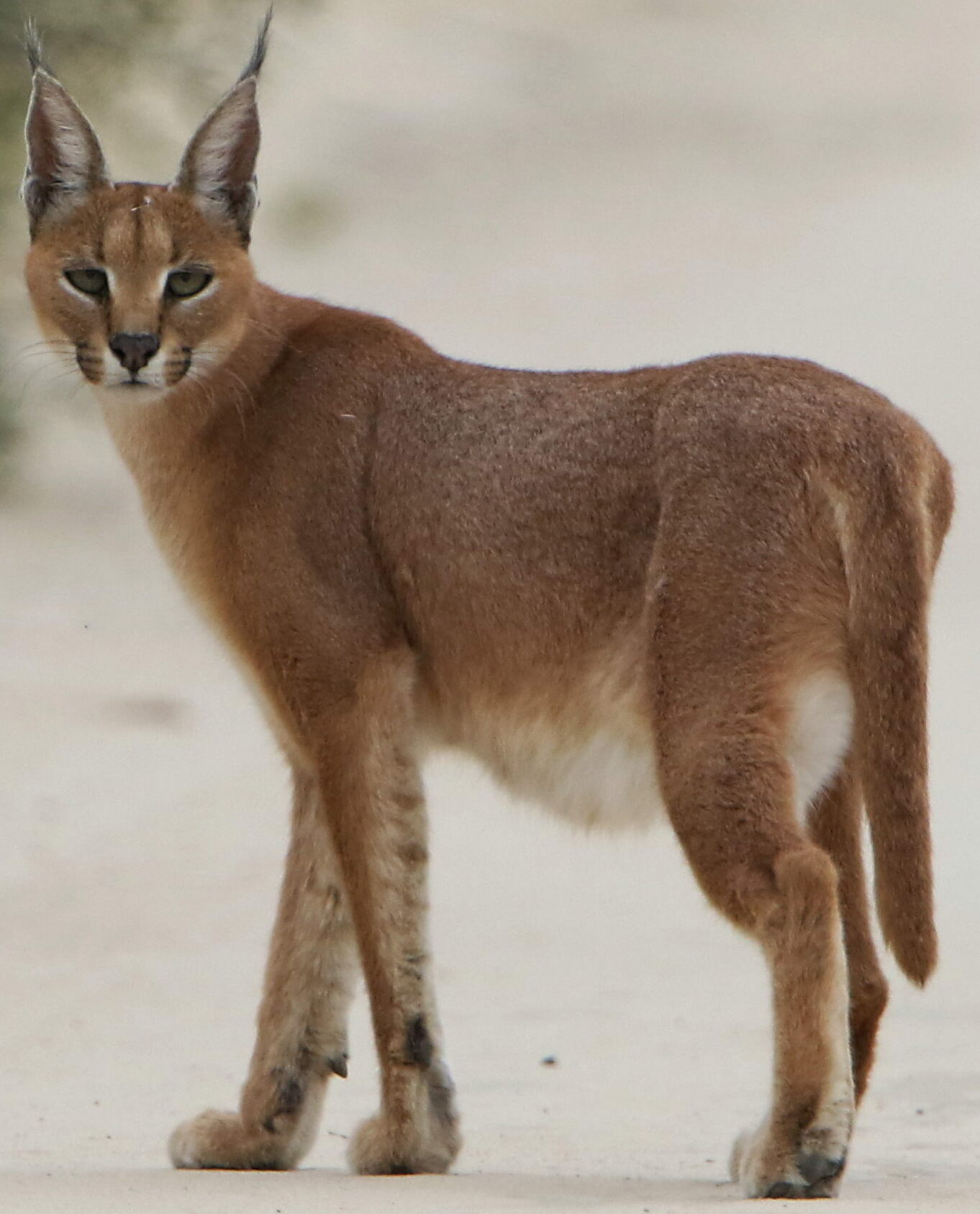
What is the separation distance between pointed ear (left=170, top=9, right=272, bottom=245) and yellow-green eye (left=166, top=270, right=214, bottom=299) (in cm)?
25

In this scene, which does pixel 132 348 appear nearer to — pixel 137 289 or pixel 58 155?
pixel 137 289

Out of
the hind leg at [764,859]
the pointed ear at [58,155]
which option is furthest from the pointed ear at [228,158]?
the hind leg at [764,859]

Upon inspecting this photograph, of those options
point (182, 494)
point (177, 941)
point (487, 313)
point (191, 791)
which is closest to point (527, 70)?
point (487, 313)

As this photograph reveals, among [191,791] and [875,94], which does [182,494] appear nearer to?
[191,791]

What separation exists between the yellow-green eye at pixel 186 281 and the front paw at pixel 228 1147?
2.30 meters

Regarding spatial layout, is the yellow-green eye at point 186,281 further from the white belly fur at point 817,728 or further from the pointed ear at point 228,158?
the white belly fur at point 817,728

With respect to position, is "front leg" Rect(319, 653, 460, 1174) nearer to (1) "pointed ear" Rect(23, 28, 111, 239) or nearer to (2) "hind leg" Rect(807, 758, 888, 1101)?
(2) "hind leg" Rect(807, 758, 888, 1101)

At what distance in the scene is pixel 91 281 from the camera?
677 cm

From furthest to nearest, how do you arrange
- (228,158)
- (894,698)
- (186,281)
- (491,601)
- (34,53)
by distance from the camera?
(34,53) < (228,158) < (186,281) < (491,601) < (894,698)

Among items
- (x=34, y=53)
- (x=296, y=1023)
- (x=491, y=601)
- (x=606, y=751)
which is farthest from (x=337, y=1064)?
(x=34, y=53)

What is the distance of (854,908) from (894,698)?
2.66ft

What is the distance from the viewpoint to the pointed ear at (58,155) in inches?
274

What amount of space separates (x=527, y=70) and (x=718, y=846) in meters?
35.2

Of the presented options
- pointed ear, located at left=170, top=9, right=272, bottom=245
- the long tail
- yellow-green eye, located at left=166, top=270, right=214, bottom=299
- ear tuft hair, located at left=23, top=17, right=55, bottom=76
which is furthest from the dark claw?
ear tuft hair, located at left=23, top=17, right=55, bottom=76
